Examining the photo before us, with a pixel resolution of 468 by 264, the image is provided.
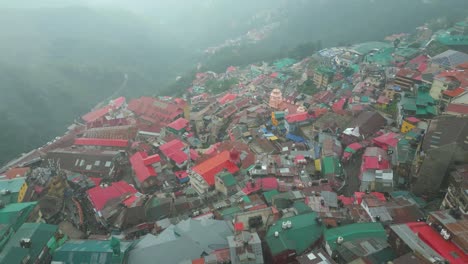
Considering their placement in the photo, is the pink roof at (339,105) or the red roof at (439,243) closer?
the red roof at (439,243)

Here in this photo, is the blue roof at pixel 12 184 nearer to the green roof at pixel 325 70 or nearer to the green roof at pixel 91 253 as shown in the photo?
the green roof at pixel 91 253

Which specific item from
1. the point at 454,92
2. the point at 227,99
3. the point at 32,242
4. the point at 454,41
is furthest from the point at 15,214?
the point at 454,41

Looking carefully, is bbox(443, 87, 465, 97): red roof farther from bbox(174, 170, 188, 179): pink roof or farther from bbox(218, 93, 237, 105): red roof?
bbox(218, 93, 237, 105): red roof

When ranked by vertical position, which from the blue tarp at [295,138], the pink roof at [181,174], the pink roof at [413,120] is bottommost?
the pink roof at [181,174]

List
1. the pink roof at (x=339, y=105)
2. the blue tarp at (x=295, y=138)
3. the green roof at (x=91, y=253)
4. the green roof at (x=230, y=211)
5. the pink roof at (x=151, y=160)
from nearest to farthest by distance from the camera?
the green roof at (x=91, y=253)
the green roof at (x=230, y=211)
the pink roof at (x=151, y=160)
the blue tarp at (x=295, y=138)
the pink roof at (x=339, y=105)

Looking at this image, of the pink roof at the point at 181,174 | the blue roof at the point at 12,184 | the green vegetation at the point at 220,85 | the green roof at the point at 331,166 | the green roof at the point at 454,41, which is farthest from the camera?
the green vegetation at the point at 220,85

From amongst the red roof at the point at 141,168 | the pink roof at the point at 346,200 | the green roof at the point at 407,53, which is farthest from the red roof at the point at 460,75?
the red roof at the point at 141,168

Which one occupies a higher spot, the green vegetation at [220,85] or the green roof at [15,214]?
the green roof at [15,214]

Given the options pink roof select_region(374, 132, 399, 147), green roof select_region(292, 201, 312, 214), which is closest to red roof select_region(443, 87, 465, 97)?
pink roof select_region(374, 132, 399, 147)
